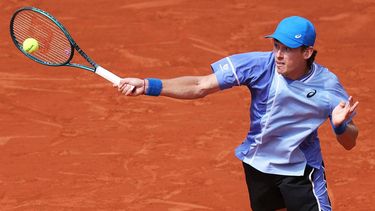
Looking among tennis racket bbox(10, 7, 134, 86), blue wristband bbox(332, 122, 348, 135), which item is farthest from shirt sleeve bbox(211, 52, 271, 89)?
tennis racket bbox(10, 7, 134, 86)

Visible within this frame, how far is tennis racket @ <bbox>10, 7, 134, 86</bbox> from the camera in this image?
645cm

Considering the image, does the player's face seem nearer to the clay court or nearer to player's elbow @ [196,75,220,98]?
player's elbow @ [196,75,220,98]

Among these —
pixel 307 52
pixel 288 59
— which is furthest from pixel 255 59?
pixel 307 52

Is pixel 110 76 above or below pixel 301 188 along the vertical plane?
above

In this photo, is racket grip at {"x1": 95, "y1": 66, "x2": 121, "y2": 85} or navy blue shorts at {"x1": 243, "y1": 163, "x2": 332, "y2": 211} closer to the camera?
racket grip at {"x1": 95, "y1": 66, "x2": 121, "y2": 85}

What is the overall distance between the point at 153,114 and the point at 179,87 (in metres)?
3.75

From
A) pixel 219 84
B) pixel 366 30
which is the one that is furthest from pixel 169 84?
pixel 366 30

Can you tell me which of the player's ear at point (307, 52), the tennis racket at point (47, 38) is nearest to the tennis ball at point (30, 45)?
the tennis racket at point (47, 38)

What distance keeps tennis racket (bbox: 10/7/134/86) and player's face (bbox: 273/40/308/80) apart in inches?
56.9

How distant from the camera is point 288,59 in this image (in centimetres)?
573

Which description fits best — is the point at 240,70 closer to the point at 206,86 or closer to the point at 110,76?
the point at 206,86

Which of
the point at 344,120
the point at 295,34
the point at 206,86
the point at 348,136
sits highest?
the point at 295,34

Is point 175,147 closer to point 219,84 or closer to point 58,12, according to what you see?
point 219,84

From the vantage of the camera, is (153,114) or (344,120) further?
(153,114)
